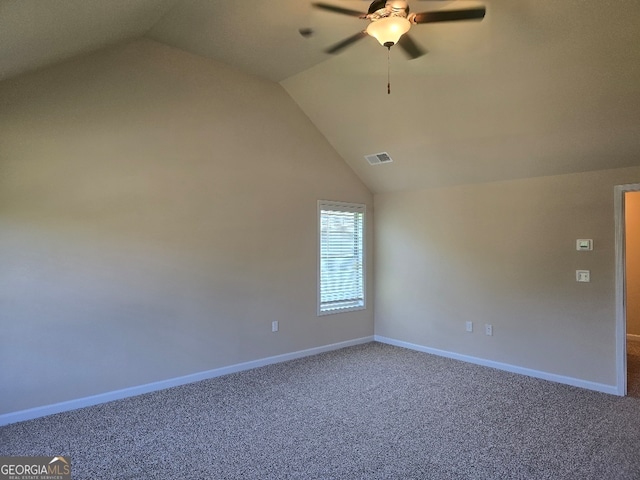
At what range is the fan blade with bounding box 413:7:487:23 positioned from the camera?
2.32 metres

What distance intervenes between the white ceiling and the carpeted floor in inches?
87.2

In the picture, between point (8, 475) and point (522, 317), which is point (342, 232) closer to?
point (522, 317)

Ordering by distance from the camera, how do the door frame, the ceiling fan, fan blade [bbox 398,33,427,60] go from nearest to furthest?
the ceiling fan < fan blade [bbox 398,33,427,60] < the door frame

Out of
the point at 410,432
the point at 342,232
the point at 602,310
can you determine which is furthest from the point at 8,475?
the point at 602,310

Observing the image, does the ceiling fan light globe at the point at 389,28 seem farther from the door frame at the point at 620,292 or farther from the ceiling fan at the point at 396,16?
the door frame at the point at 620,292

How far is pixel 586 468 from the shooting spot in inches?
99.1

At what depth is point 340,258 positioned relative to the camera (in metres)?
5.60

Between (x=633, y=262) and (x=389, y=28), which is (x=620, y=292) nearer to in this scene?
(x=633, y=262)

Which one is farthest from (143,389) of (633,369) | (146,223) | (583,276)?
(633,369)

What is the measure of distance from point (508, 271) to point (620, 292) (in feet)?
3.50

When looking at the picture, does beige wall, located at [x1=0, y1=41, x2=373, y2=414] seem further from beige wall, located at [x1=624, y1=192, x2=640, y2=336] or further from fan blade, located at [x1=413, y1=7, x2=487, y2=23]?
beige wall, located at [x1=624, y1=192, x2=640, y2=336]

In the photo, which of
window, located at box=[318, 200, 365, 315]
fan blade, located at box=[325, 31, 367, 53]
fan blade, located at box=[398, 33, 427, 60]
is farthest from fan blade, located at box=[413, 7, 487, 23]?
window, located at box=[318, 200, 365, 315]

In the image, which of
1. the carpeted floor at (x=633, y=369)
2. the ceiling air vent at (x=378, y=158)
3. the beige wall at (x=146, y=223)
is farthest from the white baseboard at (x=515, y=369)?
the ceiling air vent at (x=378, y=158)

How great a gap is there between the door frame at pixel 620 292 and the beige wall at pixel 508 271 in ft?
0.17
